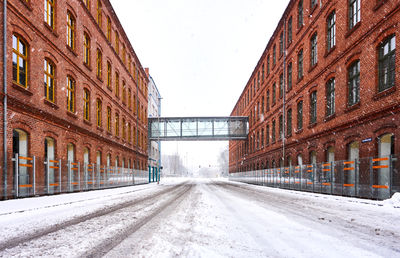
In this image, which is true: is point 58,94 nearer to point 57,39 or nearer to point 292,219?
point 57,39

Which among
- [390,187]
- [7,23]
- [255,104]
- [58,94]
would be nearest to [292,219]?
[390,187]

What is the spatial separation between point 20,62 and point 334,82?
16784mm

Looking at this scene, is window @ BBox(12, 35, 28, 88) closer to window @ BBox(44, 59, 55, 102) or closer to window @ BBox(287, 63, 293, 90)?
window @ BBox(44, 59, 55, 102)

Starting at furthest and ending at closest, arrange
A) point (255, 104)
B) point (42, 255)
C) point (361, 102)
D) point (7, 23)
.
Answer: point (255, 104), point (361, 102), point (7, 23), point (42, 255)

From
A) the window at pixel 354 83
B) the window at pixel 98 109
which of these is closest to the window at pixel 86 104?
the window at pixel 98 109

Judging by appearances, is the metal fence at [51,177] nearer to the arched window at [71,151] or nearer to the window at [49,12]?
the arched window at [71,151]

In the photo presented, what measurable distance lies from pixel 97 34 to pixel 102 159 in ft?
33.1

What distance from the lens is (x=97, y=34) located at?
2161 cm

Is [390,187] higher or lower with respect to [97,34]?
lower

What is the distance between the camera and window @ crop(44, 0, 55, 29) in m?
14.1

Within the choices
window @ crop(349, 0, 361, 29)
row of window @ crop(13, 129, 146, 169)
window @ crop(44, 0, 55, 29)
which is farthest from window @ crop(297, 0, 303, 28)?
row of window @ crop(13, 129, 146, 169)

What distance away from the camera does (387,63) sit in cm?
1166

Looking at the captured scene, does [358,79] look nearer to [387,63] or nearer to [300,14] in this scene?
[387,63]

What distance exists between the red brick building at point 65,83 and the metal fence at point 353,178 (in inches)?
523
